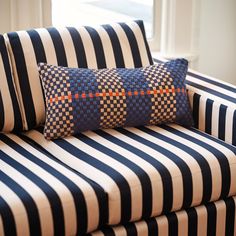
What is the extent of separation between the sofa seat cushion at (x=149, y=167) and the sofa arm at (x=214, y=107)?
7cm

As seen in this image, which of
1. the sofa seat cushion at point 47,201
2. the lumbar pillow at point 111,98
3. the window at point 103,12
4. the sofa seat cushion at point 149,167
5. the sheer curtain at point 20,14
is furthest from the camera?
the window at point 103,12

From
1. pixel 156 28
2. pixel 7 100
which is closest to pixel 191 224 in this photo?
pixel 7 100

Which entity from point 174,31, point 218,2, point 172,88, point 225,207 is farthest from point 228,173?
point 218,2

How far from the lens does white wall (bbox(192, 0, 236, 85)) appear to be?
3051mm

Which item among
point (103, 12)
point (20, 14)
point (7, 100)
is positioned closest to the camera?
point (7, 100)

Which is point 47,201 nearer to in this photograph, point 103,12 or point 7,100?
point 7,100

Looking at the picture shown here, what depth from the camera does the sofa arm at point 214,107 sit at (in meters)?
2.08

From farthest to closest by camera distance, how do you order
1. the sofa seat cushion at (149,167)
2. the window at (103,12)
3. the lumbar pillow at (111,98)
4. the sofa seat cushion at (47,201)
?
the window at (103,12) → the lumbar pillow at (111,98) → the sofa seat cushion at (149,167) → the sofa seat cushion at (47,201)

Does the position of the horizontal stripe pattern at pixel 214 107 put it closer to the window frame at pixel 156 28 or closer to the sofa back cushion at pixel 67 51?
the sofa back cushion at pixel 67 51

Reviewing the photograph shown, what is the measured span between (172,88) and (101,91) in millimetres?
282

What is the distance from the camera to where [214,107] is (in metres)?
2.13

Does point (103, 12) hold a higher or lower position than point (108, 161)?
higher

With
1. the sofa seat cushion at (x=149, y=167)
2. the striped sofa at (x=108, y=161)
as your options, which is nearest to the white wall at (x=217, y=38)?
the striped sofa at (x=108, y=161)

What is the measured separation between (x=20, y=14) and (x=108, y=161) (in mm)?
1087
